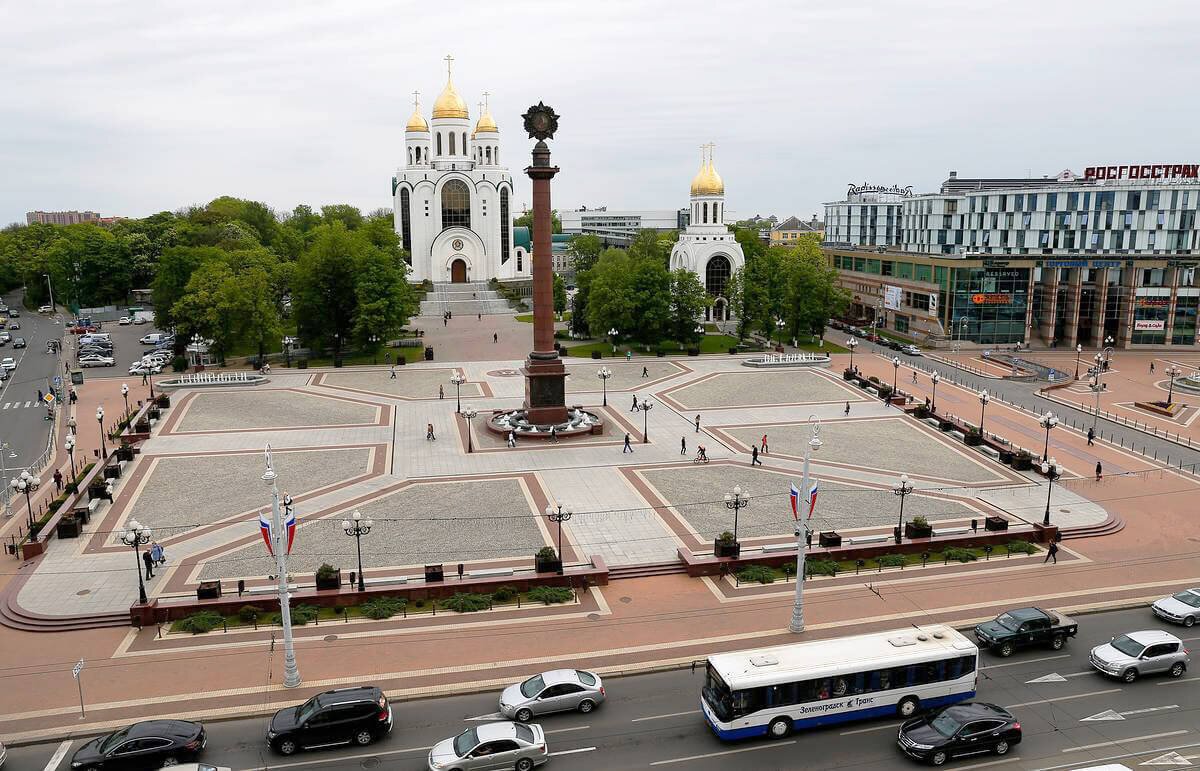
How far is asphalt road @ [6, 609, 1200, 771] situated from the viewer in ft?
61.4

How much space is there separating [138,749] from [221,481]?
22282 mm

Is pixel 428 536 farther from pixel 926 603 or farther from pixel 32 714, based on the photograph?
pixel 926 603

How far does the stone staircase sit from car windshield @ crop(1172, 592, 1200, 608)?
84.1 m

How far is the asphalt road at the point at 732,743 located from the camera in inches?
736

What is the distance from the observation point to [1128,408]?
55719mm

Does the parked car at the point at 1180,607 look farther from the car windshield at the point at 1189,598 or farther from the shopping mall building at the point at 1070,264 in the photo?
the shopping mall building at the point at 1070,264

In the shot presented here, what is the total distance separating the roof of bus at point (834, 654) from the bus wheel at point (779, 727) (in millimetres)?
1091

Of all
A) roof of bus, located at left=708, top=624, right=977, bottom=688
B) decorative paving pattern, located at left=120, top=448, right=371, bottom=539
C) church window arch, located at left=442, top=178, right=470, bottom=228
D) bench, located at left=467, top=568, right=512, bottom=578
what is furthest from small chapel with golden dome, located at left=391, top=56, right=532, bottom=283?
roof of bus, located at left=708, top=624, right=977, bottom=688

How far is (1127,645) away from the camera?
880 inches

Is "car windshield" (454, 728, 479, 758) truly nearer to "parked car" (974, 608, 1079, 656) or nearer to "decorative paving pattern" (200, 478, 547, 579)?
"decorative paving pattern" (200, 478, 547, 579)

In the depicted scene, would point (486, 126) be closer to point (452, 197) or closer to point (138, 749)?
point (452, 197)

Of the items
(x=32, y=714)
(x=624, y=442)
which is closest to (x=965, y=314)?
(x=624, y=442)

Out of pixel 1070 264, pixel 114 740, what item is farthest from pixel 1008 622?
pixel 1070 264

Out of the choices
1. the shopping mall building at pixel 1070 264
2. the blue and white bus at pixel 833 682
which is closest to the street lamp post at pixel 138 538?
the blue and white bus at pixel 833 682
